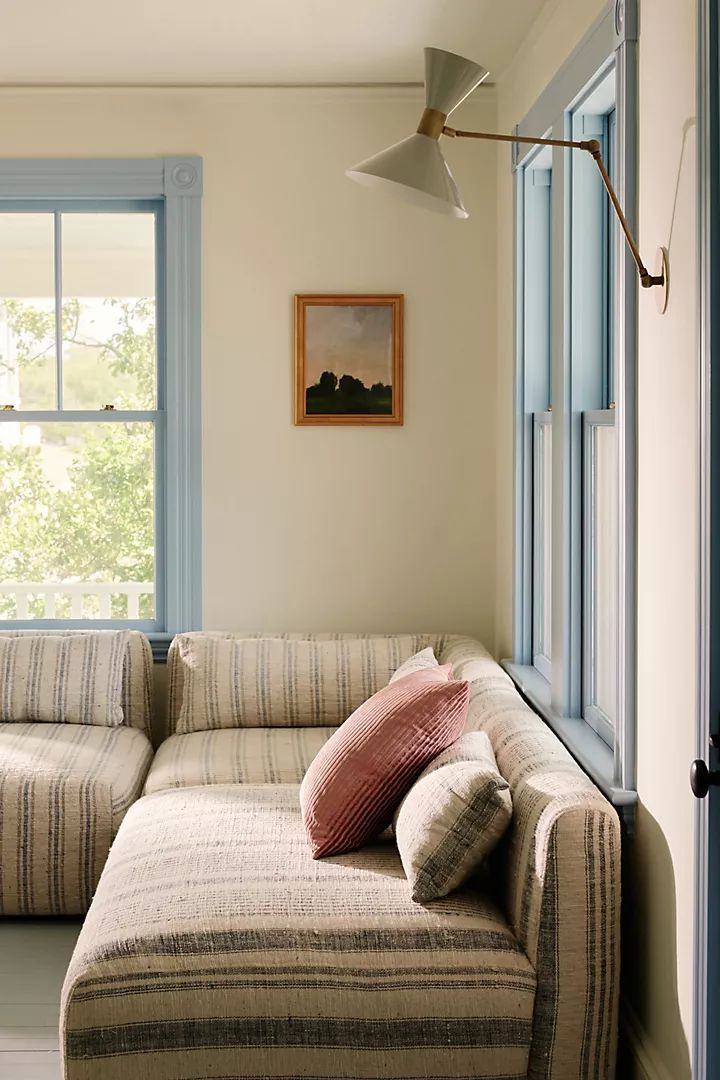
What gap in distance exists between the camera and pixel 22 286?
A: 4090 mm

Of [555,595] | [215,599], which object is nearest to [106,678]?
[215,599]

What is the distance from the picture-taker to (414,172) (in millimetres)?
1979

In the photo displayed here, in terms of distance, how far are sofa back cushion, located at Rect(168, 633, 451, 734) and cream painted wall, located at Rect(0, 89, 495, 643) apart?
304 millimetres

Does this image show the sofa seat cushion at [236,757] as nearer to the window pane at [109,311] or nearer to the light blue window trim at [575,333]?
the light blue window trim at [575,333]

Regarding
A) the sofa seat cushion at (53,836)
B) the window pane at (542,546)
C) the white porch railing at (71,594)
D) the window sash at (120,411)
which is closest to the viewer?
the sofa seat cushion at (53,836)

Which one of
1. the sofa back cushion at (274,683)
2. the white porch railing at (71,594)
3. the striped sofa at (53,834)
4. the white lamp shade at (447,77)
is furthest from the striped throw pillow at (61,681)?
the white lamp shade at (447,77)

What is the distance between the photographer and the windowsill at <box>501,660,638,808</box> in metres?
2.30

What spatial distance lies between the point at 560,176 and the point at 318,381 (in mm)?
1351

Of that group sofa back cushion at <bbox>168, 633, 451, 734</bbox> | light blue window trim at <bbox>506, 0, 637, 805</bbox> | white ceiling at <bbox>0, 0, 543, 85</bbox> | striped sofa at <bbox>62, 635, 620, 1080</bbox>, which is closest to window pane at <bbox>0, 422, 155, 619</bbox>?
sofa back cushion at <bbox>168, 633, 451, 734</bbox>

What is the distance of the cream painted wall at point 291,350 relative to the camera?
3.97 meters

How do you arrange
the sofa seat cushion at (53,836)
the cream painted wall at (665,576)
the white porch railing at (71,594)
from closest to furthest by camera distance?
the cream painted wall at (665,576), the sofa seat cushion at (53,836), the white porch railing at (71,594)

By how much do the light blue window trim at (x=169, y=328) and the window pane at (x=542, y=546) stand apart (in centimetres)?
126

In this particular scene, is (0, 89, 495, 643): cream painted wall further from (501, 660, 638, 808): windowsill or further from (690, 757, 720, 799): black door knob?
(690, 757, 720, 799): black door knob

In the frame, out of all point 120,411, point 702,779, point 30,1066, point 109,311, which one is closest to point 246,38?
point 109,311
